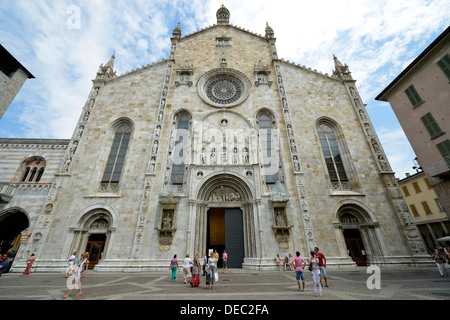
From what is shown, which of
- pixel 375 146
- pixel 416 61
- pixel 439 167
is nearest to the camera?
pixel 439 167

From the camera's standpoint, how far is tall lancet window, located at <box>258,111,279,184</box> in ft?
51.5

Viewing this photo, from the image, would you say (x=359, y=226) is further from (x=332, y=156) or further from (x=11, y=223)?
(x=11, y=223)

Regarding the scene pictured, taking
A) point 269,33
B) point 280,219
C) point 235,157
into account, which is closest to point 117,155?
point 235,157

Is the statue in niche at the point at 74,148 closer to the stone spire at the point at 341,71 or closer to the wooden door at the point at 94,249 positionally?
the wooden door at the point at 94,249

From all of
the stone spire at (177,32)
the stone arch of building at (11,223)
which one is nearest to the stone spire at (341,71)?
the stone spire at (177,32)

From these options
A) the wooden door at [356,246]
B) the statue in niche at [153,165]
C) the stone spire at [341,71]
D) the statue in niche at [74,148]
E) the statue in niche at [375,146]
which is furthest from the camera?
the stone spire at [341,71]

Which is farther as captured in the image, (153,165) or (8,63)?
(153,165)

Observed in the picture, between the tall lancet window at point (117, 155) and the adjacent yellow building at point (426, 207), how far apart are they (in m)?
34.8

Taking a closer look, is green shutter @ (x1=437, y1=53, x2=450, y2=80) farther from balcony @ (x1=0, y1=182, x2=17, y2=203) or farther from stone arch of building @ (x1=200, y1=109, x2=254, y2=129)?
balcony @ (x1=0, y1=182, x2=17, y2=203)

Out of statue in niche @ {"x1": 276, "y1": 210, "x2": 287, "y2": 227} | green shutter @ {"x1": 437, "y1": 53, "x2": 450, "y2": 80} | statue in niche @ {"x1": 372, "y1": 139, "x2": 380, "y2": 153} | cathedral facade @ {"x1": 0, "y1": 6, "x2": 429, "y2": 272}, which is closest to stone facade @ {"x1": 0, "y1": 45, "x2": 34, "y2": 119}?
cathedral facade @ {"x1": 0, "y1": 6, "x2": 429, "y2": 272}

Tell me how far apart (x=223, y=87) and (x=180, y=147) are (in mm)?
7971

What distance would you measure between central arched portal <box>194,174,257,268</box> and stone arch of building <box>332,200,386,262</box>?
20.1 feet

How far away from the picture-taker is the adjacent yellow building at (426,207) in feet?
78.1

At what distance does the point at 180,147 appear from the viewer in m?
16.8
